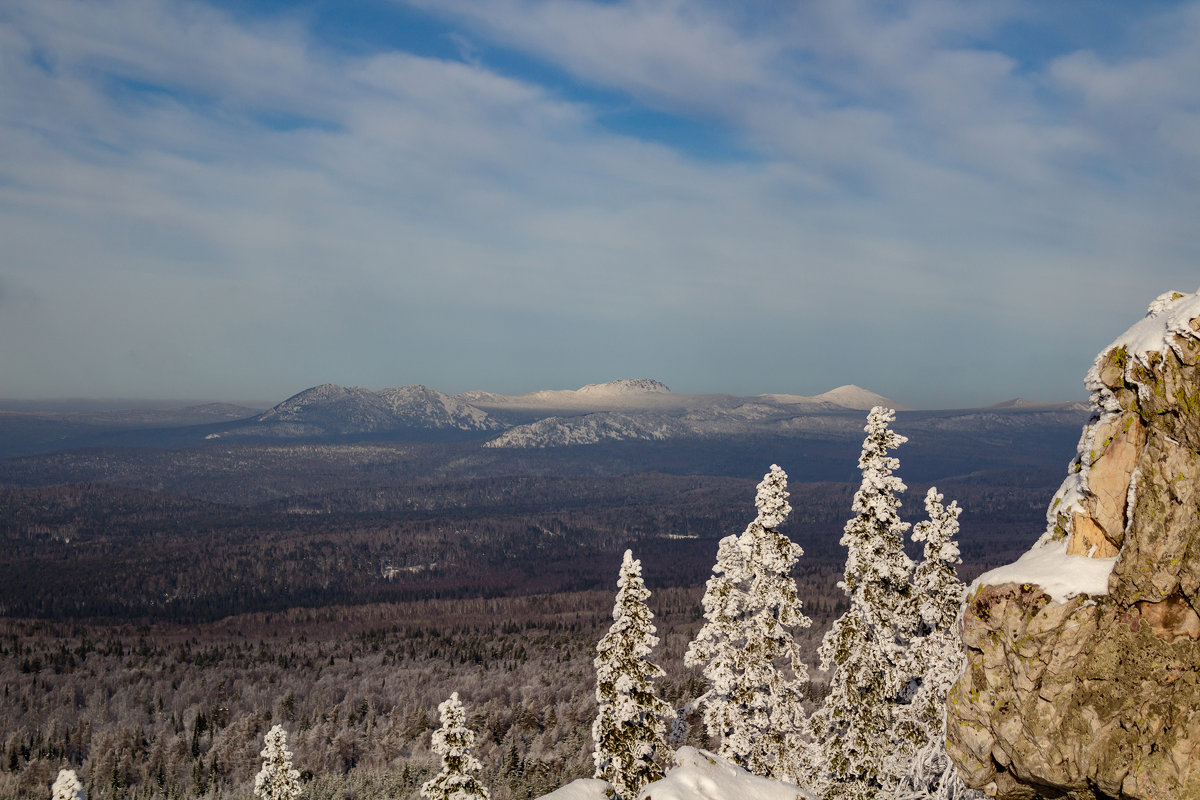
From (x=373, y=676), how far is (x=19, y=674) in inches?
2305

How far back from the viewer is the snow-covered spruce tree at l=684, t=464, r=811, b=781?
2978 cm

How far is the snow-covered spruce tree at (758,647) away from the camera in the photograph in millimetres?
29781

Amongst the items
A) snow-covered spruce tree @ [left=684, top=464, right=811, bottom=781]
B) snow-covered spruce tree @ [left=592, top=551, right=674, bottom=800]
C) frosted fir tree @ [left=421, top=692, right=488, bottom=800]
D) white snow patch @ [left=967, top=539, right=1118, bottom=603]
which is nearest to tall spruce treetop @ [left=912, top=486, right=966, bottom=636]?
snow-covered spruce tree @ [left=684, top=464, right=811, bottom=781]

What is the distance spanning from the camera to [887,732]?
87.4ft

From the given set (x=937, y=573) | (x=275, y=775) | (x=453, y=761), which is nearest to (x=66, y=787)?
(x=453, y=761)

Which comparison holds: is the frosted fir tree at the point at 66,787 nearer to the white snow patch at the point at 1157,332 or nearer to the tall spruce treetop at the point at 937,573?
the white snow patch at the point at 1157,332

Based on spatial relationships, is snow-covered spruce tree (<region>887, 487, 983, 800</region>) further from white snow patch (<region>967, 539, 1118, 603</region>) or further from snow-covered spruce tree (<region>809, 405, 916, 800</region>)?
white snow patch (<region>967, 539, 1118, 603</region>)

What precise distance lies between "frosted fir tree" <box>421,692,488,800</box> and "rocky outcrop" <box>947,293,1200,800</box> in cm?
2093

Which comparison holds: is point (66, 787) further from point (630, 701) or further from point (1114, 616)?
point (1114, 616)

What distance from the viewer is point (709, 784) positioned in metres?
14.6

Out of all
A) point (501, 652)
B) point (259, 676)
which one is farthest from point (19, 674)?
point (501, 652)

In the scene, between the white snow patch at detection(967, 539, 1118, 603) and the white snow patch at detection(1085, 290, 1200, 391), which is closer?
the white snow patch at detection(1085, 290, 1200, 391)

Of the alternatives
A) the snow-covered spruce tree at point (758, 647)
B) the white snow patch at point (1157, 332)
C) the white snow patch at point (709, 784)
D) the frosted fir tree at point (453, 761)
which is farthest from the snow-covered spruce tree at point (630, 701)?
the white snow patch at point (1157, 332)

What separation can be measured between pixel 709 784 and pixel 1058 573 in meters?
7.82
